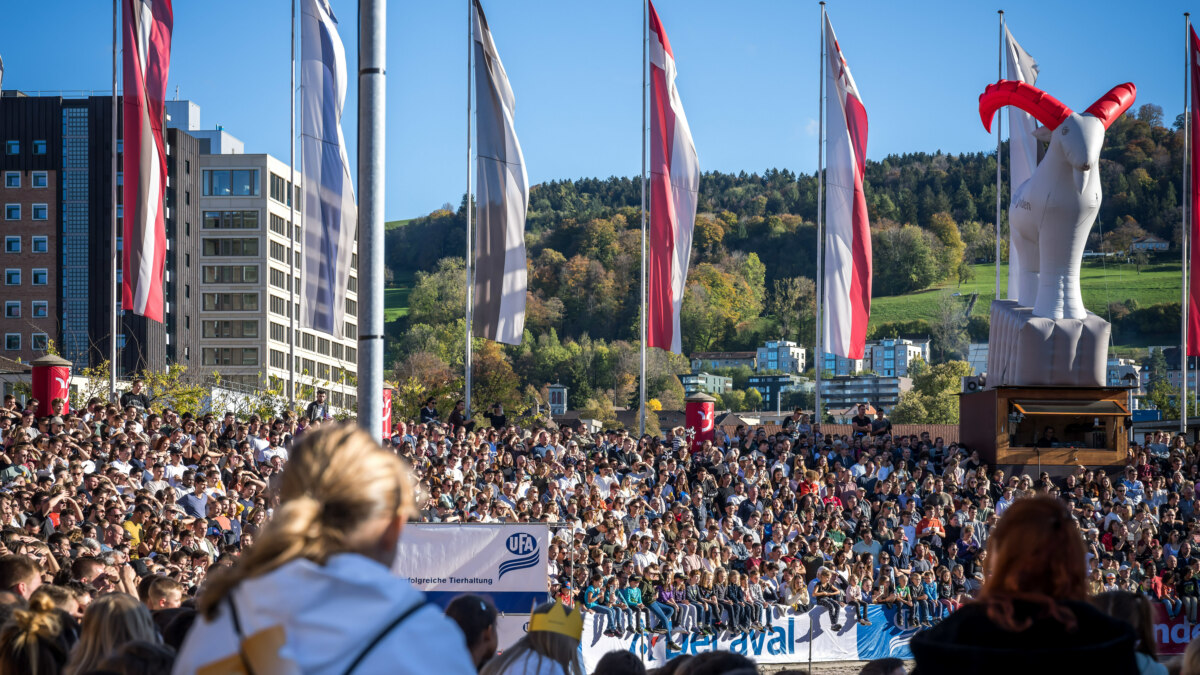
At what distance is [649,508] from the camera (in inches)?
948

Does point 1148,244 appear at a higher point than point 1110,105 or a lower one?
higher

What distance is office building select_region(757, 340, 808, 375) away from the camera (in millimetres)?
163875

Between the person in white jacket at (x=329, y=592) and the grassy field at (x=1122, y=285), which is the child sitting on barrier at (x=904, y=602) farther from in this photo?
the grassy field at (x=1122, y=285)

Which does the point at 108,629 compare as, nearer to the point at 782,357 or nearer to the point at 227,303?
the point at 227,303

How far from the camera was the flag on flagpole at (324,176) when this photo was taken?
22859 millimetres

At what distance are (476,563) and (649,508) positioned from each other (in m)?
11.1

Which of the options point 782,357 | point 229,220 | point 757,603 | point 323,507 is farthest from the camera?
point 782,357

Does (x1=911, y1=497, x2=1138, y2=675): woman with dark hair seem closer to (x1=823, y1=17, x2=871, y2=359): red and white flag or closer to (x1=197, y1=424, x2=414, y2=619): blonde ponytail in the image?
(x1=197, y1=424, x2=414, y2=619): blonde ponytail

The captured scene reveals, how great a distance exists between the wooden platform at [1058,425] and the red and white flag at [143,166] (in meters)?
18.6

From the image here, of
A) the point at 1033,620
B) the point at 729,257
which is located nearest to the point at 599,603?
the point at 1033,620

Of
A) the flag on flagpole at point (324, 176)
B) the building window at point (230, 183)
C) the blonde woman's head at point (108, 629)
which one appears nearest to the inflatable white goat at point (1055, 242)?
the flag on flagpole at point (324, 176)

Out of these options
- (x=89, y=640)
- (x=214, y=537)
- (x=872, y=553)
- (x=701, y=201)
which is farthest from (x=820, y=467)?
(x=701, y=201)

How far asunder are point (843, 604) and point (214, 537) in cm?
1059

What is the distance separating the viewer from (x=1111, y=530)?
2689cm
